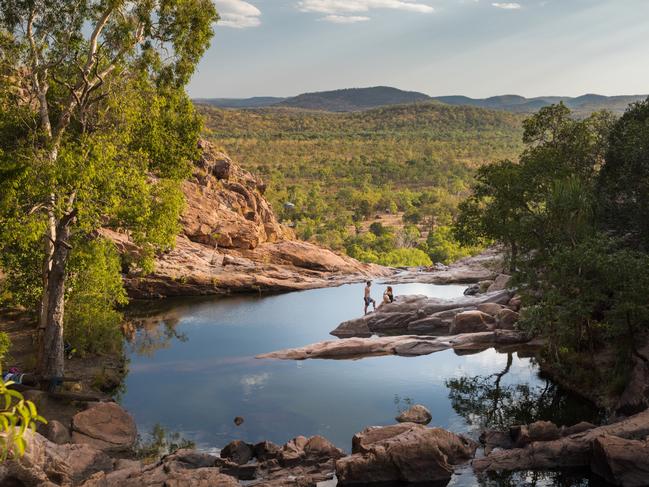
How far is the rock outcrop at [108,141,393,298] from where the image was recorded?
52.7m

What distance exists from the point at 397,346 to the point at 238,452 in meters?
14.6

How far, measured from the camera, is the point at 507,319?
34.8m

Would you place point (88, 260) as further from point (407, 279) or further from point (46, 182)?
point (407, 279)

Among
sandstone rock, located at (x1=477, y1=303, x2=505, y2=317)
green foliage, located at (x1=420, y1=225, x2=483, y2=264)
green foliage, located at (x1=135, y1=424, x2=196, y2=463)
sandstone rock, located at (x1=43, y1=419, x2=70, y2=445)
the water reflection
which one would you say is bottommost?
green foliage, located at (x1=420, y1=225, x2=483, y2=264)

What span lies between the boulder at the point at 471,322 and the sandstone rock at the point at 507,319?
631 mm

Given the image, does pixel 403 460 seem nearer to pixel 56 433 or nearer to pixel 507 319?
pixel 56 433

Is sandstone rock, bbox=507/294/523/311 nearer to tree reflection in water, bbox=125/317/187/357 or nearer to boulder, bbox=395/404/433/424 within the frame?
boulder, bbox=395/404/433/424

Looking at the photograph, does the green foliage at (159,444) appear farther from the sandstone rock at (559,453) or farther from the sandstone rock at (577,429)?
the sandstone rock at (577,429)

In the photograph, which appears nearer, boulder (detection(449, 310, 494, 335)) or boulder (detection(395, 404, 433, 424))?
boulder (detection(395, 404, 433, 424))

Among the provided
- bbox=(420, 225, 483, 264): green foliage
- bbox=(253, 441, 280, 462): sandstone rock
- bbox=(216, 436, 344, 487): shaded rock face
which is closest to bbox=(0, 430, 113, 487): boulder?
bbox=(216, 436, 344, 487): shaded rock face

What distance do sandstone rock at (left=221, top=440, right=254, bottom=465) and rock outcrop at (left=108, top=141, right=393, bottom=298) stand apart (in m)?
31.5

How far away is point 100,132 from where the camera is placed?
2330cm

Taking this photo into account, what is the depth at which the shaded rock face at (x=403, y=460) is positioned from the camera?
59.3 ft

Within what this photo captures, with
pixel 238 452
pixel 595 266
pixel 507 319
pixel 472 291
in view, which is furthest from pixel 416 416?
pixel 472 291
